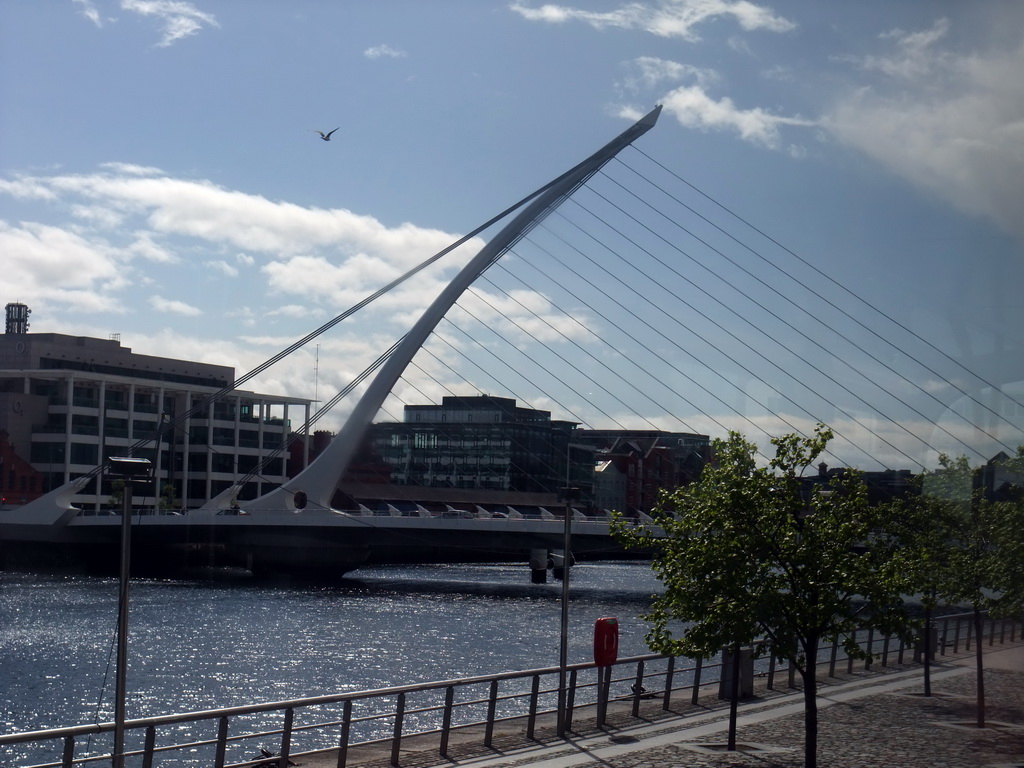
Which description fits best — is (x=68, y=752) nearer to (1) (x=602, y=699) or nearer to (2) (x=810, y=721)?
(2) (x=810, y=721)

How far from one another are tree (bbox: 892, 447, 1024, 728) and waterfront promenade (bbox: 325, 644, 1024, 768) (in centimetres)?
48

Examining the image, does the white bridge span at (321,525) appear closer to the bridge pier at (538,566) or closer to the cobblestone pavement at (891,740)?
the bridge pier at (538,566)

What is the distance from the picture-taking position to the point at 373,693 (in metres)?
12.1

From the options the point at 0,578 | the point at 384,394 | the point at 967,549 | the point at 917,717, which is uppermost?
the point at 384,394

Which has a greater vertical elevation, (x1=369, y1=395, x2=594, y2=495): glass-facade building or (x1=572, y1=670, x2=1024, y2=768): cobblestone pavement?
(x1=369, y1=395, x2=594, y2=495): glass-facade building

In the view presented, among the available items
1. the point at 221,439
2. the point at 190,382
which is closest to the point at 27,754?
the point at 221,439

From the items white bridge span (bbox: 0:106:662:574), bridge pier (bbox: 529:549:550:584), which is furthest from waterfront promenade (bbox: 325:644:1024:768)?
bridge pier (bbox: 529:549:550:584)

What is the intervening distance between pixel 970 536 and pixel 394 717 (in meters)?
9.52

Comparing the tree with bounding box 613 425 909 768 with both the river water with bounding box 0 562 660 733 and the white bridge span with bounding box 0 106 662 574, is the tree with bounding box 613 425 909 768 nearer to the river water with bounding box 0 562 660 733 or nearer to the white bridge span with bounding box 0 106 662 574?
the river water with bounding box 0 562 660 733

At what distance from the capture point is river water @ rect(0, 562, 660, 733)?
82.6 ft

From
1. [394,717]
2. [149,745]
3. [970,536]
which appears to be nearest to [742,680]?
[970,536]

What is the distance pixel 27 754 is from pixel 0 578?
126 ft

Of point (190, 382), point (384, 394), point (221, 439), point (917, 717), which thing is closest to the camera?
point (917, 717)

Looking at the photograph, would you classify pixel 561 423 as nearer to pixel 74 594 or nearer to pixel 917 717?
pixel 74 594
